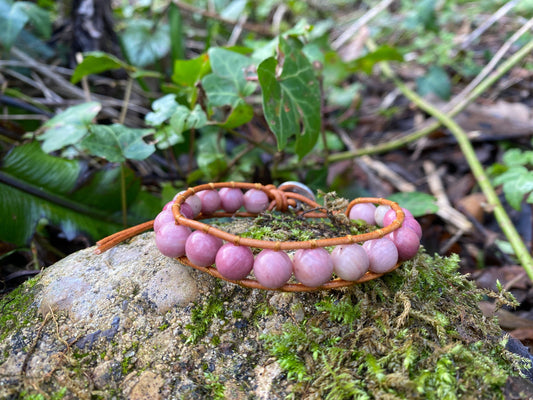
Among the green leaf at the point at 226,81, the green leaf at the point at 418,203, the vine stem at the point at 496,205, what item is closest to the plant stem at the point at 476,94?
the vine stem at the point at 496,205

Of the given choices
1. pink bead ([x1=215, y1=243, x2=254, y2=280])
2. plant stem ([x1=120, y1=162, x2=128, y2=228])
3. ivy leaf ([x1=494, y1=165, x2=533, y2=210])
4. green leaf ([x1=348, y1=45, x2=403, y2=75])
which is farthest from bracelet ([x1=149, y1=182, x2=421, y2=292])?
green leaf ([x1=348, y1=45, x2=403, y2=75])

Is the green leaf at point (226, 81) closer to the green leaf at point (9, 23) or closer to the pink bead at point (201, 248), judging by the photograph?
the pink bead at point (201, 248)

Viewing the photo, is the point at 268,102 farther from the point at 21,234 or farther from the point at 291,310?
the point at 21,234

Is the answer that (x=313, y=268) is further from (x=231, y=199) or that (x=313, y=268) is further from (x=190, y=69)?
(x=190, y=69)

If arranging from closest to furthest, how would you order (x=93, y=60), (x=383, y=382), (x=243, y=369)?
1. (x=383, y=382)
2. (x=243, y=369)
3. (x=93, y=60)

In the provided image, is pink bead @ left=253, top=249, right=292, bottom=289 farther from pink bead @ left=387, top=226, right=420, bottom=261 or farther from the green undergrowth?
pink bead @ left=387, top=226, right=420, bottom=261

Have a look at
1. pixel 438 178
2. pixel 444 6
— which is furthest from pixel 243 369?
pixel 444 6
